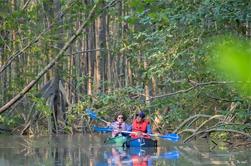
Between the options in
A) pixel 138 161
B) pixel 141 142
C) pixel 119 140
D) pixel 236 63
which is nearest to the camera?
pixel 236 63

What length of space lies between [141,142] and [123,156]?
277cm

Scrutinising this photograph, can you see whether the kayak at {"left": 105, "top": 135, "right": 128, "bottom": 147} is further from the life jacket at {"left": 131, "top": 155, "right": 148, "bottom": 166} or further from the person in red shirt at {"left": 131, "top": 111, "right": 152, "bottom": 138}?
the life jacket at {"left": 131, "top": 155, "right": 148, "bottom": 166}

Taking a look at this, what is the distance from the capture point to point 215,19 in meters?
9.91

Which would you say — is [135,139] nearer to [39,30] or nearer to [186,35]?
[186,35]

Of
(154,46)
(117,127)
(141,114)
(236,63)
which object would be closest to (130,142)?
(141,114)

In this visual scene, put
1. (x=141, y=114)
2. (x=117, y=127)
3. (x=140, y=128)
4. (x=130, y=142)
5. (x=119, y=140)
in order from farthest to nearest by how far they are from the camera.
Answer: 1. (x=117, y=127)
2. (x=140, y=128)
3. (x=119, y=140)
4. (x=130, y=142)
5. (x=141, y=114)

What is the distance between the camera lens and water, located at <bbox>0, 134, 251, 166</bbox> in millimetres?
10820

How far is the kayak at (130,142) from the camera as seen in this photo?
49.6 ft

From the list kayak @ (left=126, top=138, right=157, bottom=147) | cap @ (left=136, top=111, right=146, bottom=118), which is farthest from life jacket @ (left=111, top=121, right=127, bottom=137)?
cap @ (left=136, top=111, right=146, bottom=118)

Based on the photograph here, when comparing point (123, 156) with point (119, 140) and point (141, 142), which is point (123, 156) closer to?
point (141, 142)

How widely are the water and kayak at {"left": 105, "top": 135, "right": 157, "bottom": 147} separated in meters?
0.26

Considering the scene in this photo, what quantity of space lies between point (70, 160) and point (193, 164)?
2484mm

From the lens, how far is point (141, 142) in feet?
50.0

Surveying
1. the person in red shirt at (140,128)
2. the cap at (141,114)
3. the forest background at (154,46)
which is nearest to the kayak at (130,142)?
the person in red shirt at (140,128)
